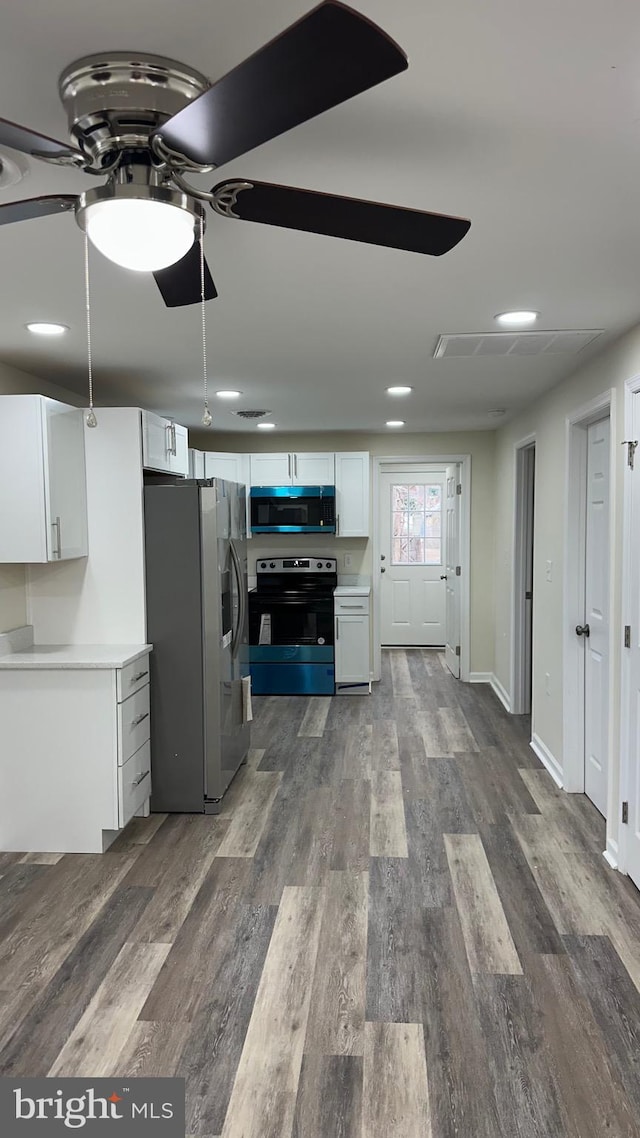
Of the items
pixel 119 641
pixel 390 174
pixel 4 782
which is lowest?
pixel 4 782

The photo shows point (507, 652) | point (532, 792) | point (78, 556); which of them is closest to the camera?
point (78, 556)

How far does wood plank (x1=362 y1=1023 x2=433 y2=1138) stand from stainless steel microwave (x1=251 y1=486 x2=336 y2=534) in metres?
4.71

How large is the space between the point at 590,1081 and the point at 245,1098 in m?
0.91

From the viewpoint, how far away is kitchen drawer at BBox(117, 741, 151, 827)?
3.39 m

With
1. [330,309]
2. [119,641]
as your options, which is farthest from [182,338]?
[119,641]

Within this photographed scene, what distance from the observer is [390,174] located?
1669 mm

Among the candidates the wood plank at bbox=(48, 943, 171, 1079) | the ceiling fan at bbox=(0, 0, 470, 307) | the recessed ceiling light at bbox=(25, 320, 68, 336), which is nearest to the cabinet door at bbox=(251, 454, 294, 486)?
the recessed ceiling light at bbox=(25, 320, 68, 336)

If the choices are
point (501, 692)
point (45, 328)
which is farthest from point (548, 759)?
point (45, 328)

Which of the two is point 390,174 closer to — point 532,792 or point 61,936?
point 61,936

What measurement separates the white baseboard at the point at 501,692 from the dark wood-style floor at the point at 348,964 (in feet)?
5.82

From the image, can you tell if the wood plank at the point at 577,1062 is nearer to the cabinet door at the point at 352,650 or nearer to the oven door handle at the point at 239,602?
the oven door handle at the point at 239,602

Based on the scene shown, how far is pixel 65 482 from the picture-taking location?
351 centimetres

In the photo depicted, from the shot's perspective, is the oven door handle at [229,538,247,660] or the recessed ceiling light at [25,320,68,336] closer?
the recessed ceiling light at [25,320,68,336]

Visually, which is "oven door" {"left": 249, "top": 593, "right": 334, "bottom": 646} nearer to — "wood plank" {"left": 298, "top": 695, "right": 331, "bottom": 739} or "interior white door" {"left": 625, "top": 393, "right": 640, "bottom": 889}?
"wood plank" {"left": 298, "top": 695, "right": 331, "bottom": 739}
